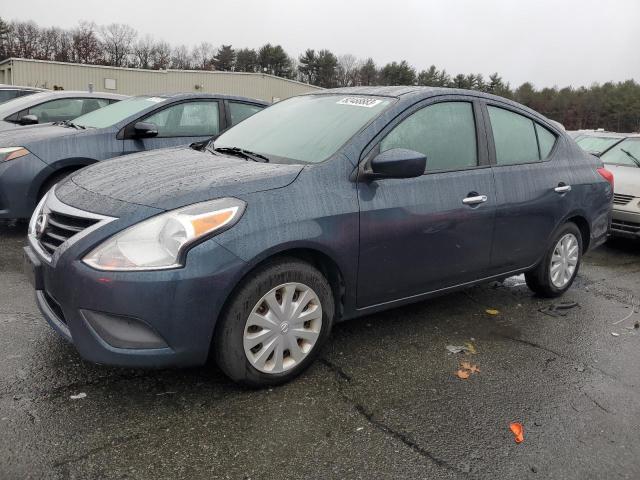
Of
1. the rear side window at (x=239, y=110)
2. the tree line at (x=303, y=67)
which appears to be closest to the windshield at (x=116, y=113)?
the rear side window at (x=239, y=110)

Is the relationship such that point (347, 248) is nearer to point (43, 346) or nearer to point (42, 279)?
point (42, 279)

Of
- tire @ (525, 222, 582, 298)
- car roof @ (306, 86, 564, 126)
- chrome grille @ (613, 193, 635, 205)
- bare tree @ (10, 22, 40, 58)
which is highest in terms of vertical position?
bare tree @ (10, 22, 40, 58)

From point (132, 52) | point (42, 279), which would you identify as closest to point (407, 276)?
point (42, 279)

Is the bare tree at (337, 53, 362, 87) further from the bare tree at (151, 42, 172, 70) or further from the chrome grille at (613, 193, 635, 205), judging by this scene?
the chrome grille at (613, 193, 635, 205)

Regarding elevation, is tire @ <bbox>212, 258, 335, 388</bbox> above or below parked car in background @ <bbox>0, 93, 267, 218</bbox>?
below

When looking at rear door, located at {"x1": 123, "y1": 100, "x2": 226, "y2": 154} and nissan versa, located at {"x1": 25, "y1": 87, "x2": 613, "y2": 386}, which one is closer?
nissan versa, located at {"x1": 25, "y1": 87, "x2": 613, "y2": 386}

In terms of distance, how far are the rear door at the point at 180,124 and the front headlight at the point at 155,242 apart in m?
3.71

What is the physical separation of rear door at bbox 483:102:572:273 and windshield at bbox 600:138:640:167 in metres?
3.99

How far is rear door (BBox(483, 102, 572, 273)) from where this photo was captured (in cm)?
391

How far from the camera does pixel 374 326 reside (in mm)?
3906

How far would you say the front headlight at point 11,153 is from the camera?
17.6 ft

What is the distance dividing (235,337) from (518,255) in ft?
7.99

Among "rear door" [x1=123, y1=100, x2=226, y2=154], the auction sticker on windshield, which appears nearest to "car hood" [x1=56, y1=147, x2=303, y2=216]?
the auction sticker on windshield

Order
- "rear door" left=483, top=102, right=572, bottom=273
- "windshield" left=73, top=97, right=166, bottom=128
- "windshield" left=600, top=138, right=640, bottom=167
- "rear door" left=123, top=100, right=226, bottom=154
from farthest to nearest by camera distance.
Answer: "windshield" left=600, top=138, right=640, bottom=167 → "windshield" left=73, top=97, right=166, bottom=128 → "rear door" left=123, top=100, right=226, bottom=154 → "rear door" left=483, top=102, right=572, bottom=273
